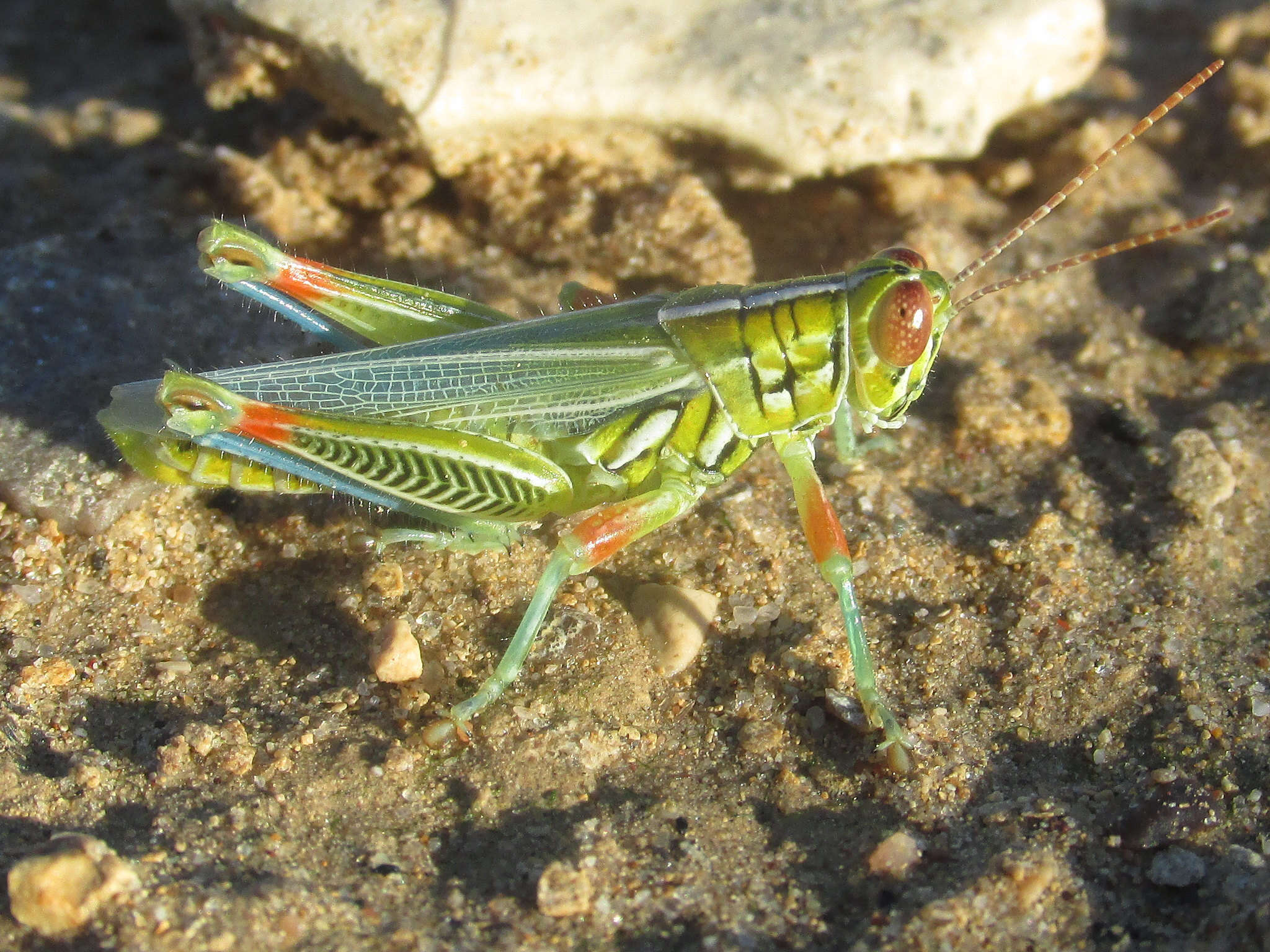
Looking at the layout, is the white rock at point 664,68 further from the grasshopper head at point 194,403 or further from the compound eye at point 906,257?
the grasshopper head at point 194,403

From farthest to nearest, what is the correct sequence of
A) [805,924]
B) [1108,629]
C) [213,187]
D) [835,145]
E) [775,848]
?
[213,187] < [835,145] < [1108,629] < [775,848] < [805,924]

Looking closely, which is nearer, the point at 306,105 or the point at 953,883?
the point at 953,883

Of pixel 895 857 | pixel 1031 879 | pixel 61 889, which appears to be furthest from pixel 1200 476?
pixel 61 889

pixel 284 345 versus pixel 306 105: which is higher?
pixel 306 105

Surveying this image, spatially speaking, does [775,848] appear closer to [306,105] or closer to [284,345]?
[284,345]

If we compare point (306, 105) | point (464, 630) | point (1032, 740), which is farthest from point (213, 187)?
point (1032, 740)

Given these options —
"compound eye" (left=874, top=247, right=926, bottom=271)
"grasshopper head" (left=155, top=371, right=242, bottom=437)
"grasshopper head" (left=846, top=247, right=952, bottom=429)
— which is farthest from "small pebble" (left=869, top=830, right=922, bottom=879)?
"grasshopper head" (left=155, top=371, right=242, bottom=437)

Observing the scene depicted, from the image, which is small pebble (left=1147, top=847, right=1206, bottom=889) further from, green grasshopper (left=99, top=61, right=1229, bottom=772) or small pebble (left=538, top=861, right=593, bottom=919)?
small pebble (left=538, top=861, right=593, bottom=919)
